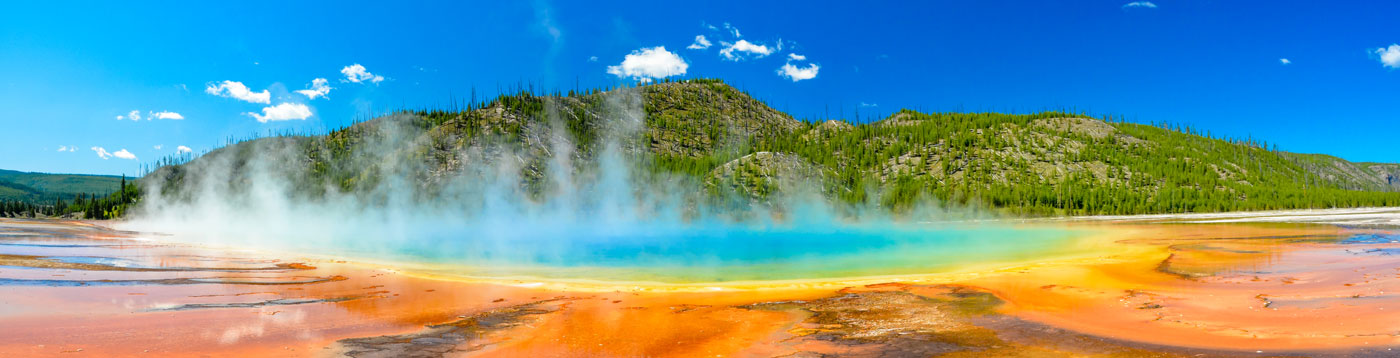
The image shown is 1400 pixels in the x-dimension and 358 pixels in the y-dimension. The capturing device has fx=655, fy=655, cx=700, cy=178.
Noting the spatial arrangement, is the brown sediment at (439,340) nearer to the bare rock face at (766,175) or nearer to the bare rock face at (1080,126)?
the bare rock face at (766,175)

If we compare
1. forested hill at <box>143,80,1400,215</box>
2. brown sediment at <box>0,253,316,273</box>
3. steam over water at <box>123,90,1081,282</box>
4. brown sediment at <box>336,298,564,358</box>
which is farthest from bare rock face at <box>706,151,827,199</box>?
brown sediment at <box>336,298,564,358</box>

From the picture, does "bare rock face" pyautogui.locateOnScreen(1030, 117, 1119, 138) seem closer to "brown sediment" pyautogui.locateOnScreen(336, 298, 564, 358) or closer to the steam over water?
the steam over water

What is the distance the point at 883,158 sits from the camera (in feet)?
463

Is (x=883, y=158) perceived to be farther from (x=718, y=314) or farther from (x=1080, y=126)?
(x=718, y=314)

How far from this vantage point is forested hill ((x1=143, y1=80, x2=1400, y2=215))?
11312 cm

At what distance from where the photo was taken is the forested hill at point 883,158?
11312 cm

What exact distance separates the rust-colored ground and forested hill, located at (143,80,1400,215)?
95.5 meters

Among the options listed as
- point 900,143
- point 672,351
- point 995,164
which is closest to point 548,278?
point 672,351

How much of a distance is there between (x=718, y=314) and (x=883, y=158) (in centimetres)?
13406

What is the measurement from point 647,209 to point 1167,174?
331ft

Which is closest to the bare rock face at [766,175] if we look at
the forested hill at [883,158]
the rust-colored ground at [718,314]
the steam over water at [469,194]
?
the forested hill at [883,158]

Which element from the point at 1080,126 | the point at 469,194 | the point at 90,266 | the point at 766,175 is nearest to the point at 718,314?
the point at 90,266

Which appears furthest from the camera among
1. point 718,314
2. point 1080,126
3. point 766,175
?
point 1080,126

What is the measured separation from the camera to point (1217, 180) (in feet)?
415
